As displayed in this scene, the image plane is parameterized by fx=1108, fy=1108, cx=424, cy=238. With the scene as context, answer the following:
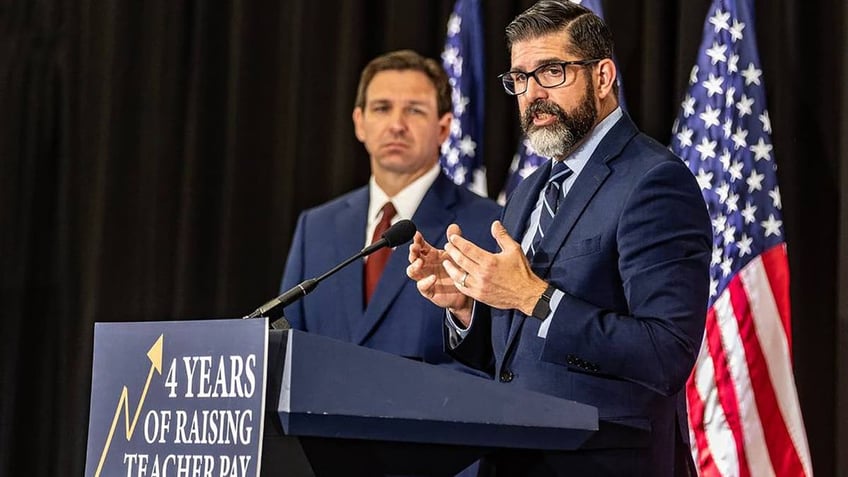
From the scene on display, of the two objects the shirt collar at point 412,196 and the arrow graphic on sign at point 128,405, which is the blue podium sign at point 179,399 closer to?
the arrow graphic on sign at point 128,405

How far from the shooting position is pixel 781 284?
336cm

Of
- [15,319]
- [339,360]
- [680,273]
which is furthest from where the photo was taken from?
[15,319]

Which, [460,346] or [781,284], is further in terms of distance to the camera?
[781,284]

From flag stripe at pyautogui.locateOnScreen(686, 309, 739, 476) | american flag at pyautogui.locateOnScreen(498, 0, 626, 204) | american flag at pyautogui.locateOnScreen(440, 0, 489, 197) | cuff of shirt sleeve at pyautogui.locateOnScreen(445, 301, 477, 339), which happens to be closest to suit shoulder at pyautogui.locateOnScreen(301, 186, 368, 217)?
american flag at pyautogui.locateOnScreen(440, 0, 489, 197)

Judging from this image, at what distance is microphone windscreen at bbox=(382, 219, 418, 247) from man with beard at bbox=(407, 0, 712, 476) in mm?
56

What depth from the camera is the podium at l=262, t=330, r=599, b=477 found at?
64.8 inches

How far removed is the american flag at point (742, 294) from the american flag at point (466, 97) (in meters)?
0.83

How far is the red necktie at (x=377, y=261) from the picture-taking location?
11.8 ft

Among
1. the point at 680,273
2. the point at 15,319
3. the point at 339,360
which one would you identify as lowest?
the point at 15,319

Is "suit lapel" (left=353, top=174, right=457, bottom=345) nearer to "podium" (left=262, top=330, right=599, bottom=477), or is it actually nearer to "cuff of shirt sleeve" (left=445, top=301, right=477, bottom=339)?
"cuff of shirt sleeve" (left=445, top=301, right=477, bottom=339)

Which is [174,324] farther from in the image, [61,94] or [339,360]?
[61,94]

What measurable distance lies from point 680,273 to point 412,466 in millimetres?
640

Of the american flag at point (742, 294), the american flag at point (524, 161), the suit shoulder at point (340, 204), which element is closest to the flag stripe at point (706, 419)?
the american flag at point (742, 294)

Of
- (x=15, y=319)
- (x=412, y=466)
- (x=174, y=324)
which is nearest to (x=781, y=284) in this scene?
(x=412, y=466)
